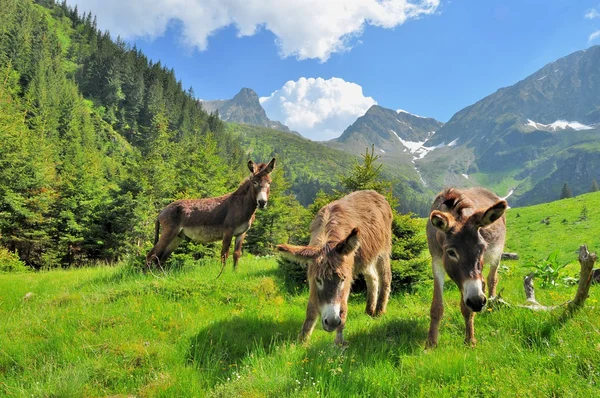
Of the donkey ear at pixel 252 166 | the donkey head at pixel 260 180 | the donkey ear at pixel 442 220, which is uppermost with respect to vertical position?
the donkey ear at pixel 252 166

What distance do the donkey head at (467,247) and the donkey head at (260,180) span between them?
5.93 metres

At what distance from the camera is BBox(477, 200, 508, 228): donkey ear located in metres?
3.97

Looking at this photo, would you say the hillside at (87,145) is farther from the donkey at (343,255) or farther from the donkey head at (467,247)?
the donkey head at (467,247)

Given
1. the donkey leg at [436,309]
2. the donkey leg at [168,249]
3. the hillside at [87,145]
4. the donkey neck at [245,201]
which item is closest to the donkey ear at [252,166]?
the donkey neck at [245,201]

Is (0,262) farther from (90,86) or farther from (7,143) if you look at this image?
(90,86)

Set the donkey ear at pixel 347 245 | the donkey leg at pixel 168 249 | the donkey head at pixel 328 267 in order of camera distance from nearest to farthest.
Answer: the donkey head at pixel 328 267
the donkey ear at pixel 347 245
the donkey leg at pixel 168 249

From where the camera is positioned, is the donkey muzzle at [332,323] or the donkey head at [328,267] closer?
the donkey muzzle at [332,323]

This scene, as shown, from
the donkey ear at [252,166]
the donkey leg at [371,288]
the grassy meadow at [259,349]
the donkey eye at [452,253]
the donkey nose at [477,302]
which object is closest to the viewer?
the grassy meadow at [259,349]

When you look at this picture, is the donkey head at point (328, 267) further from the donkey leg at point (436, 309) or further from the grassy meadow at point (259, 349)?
the donkey leg at point (436, 309)

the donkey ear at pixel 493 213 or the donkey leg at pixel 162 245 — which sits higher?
the donkey ear at pixel 493 213

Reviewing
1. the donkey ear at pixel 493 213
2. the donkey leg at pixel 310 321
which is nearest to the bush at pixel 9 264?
the donkey leg at pixel 310 321

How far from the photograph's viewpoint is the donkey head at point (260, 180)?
950cm

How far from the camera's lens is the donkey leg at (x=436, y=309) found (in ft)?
15.7

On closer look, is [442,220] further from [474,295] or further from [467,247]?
[474,295]
